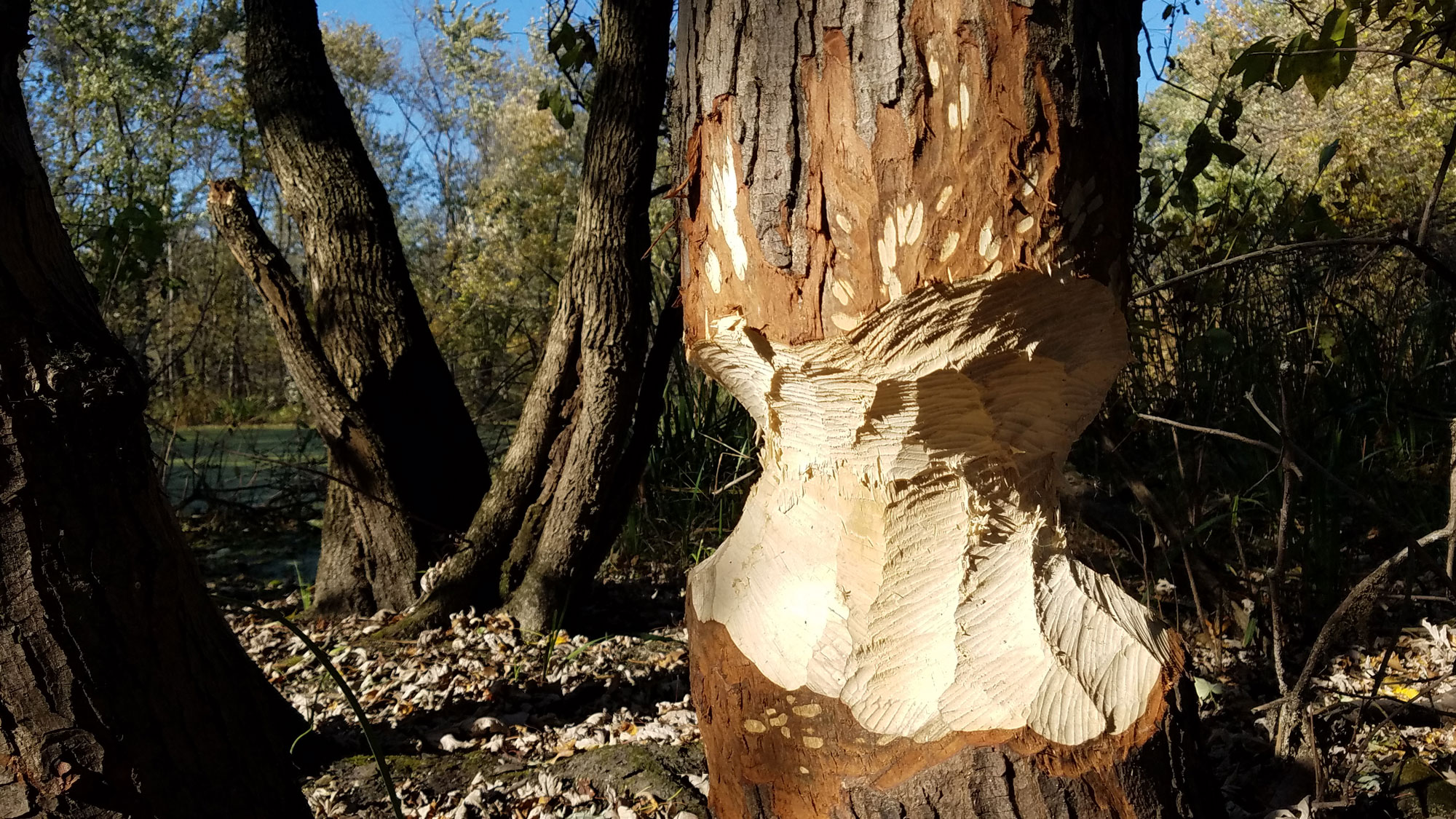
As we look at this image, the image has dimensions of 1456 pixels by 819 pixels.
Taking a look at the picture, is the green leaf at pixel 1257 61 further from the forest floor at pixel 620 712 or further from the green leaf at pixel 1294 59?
the forest floor at pixel 620 712

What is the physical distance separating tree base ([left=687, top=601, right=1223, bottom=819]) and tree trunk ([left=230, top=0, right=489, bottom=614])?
192 cm

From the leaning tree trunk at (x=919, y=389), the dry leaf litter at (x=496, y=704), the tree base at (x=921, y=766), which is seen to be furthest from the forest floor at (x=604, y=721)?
the leaning tree trunk at (x=919, y=389)

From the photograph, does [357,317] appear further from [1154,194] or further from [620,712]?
[1154,194]

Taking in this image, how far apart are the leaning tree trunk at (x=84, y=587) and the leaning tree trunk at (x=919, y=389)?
82 cm

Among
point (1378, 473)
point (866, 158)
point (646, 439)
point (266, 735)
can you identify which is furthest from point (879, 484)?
point (1378, 473)

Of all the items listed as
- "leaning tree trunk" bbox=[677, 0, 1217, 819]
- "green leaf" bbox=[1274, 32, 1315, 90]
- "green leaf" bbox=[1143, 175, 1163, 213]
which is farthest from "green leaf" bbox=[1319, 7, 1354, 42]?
"green leaf" bbox=[1143, 175, 1163, 213]

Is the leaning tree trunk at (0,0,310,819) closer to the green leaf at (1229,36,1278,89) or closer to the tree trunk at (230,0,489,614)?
the tree trunk at (230,0,489,614)

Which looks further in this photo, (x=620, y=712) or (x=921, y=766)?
(x=620, y=712)

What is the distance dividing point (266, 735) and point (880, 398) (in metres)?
1.22

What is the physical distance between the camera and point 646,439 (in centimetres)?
295

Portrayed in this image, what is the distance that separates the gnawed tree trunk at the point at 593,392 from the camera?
272 centimetres

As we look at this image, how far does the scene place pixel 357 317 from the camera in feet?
10.2

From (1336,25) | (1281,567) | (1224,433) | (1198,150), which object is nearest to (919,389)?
(1224,433)

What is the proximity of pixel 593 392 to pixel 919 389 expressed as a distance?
5.45 ft
